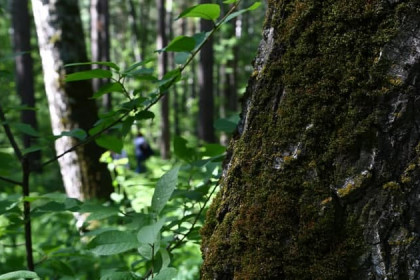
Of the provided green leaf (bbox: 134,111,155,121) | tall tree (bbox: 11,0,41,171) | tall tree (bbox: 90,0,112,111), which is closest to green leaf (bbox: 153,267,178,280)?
green leaf (bbox: 134,111,155,121)

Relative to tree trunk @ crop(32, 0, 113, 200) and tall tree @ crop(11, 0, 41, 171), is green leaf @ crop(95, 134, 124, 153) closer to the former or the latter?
tree trunk @ crop(32, 0, 113, 200)

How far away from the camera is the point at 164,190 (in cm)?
108

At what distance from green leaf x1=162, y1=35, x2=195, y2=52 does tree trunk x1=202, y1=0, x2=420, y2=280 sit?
0.76 feet

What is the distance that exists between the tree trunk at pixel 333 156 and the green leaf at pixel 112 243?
0.23m

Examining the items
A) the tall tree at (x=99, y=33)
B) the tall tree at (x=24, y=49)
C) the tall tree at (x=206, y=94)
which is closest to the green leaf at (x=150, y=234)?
the tall tree at (x=206, y=94)

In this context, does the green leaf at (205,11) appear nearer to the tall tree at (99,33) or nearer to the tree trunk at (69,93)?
the tree trunk at (69,93)

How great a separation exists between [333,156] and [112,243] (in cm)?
58

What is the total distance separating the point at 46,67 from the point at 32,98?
10.5 metres

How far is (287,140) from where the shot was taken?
1067 mm

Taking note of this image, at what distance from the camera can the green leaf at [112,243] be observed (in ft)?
3.41

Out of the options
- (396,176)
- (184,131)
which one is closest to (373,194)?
(396,176)

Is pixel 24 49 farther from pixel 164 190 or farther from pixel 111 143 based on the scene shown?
pixel 164 190

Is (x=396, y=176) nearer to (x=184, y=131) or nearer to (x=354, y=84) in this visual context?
(x=354, y=84)

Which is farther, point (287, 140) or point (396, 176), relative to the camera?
point (287, 140)
